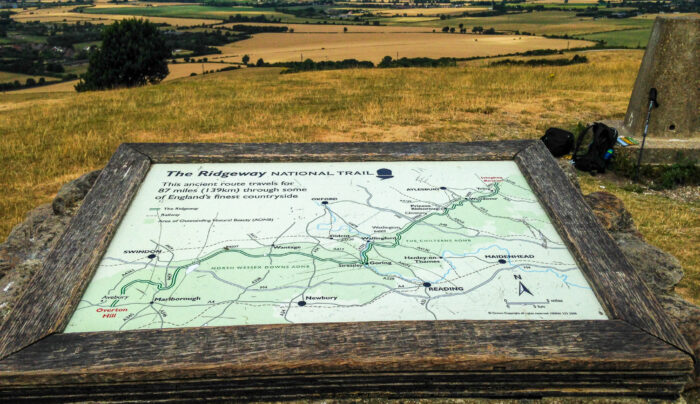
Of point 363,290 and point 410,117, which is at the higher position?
point 363,290

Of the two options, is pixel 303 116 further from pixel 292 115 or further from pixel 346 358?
pixel 346 358

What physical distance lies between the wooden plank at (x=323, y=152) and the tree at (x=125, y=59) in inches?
1144

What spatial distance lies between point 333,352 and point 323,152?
66.3 inches

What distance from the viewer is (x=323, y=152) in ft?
10.4

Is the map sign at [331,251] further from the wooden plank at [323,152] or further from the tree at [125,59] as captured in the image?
the tree at [125,59]

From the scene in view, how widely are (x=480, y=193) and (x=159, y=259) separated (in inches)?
72.4

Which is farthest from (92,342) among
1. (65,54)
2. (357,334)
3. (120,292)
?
(65,54)

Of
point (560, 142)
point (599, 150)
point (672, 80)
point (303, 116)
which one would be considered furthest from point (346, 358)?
point (303, 116)

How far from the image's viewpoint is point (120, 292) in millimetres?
2072

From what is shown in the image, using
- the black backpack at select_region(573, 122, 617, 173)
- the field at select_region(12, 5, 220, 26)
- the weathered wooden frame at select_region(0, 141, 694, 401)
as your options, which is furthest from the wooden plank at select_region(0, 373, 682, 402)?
the field at select_region(12, 5, 220, 26)

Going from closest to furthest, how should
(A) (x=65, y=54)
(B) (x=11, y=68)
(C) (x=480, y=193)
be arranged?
1. (C) (x=480, y=193)
2. (B) (x=11, y=68)
3. (A) (x=65, y=54)

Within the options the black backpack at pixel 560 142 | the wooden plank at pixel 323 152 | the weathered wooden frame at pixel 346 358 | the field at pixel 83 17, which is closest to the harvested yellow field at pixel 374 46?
the black backpack at pixel 560 142

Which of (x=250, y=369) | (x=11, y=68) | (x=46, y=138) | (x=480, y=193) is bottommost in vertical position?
(x=11, y=68)

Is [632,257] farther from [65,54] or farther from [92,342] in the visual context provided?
[65,54]
